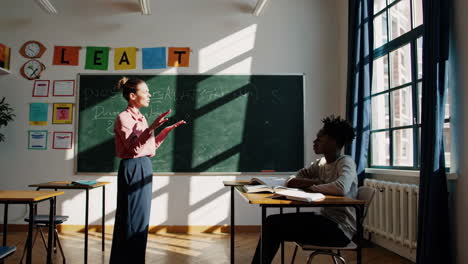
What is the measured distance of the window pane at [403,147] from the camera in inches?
130

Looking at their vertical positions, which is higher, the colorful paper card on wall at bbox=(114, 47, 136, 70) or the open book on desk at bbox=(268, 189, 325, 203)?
the colorful paper card on wall at bbox=(114, 47, 136, 70)

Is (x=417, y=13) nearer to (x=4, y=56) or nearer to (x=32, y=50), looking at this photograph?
(x=32, y=50)

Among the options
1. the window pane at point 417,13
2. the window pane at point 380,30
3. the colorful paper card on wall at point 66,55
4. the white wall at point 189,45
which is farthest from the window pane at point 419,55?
the colorful paper card on wall at point 66,55

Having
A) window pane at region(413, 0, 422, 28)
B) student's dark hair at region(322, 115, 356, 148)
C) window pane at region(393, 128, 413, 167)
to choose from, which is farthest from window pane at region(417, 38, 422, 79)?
student's dark hair at region(322, 115, 356, 148)

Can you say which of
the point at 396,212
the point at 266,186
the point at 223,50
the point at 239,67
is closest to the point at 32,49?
the point at 223,50

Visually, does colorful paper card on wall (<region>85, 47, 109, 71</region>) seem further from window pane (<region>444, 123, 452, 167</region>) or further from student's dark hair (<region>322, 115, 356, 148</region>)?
window pane (<region>444, 123, 452, 167</region>)

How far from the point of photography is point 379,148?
3900 mm

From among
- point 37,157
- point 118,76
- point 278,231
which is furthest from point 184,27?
point 278,231

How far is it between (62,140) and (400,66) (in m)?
3.81

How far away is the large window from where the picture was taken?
3.19m

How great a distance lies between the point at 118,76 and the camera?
14.8 ft

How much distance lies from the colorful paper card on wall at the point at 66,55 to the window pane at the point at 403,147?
3702 mm

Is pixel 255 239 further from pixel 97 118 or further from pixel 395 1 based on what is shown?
pixel 395 1

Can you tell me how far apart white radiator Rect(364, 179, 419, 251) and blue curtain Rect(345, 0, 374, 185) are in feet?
1.17
